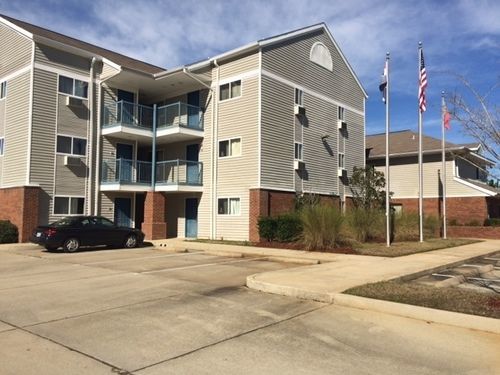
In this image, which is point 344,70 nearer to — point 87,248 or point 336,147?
point 336,147

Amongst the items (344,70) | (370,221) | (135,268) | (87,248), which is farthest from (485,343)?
(344,70)

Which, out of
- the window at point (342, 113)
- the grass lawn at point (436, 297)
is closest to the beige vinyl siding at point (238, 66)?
the window at point (342, 113)

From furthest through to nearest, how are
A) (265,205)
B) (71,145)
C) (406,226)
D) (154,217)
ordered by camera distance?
(154,217) < (71,145) < (406,226) < (265,205)

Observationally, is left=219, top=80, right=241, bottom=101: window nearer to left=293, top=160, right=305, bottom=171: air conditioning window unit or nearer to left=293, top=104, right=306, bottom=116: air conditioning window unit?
left=293, top=104, right=306, bottom=116: air conditioning window unit

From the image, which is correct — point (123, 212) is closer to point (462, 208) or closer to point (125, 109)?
point (125, 109)

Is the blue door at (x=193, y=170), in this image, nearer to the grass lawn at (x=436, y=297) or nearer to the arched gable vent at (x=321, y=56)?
the arched gable vent at (x=321, y=56)

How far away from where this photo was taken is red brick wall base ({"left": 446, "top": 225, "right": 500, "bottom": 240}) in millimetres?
28719

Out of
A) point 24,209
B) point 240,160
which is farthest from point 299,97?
point 24,209

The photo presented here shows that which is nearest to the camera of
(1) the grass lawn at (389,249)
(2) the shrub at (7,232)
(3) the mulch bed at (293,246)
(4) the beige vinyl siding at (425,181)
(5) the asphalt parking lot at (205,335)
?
(5) the asphalt parking lot at (205,335)

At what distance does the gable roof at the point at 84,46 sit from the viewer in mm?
26062

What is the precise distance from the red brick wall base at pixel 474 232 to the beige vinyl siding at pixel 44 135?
76.0 ft

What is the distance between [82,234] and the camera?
66.7 ft

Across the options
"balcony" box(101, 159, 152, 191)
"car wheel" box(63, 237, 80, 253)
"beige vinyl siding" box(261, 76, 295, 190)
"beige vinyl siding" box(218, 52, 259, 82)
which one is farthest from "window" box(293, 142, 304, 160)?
"car wheel" box(63, 237, 80, 253)

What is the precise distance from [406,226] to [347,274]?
1339 centimetres
